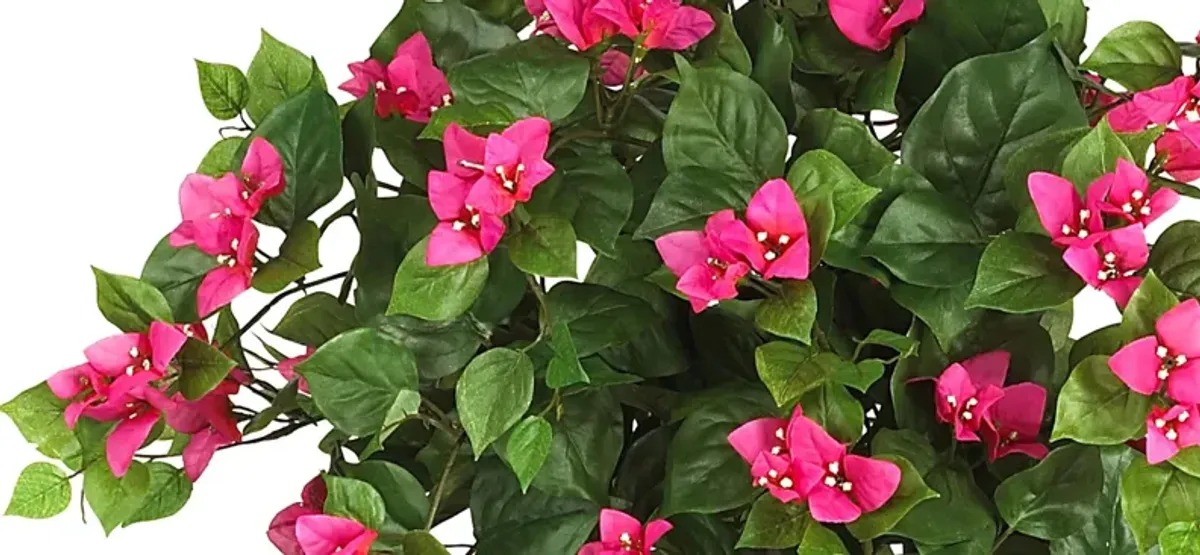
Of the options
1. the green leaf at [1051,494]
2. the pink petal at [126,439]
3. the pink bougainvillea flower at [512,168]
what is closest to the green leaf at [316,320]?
the pink petal at [126,439]

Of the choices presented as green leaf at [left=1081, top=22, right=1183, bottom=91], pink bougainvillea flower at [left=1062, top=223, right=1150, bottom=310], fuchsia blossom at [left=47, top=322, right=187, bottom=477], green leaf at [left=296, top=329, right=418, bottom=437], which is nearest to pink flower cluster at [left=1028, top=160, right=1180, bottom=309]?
pink bougainvillea flower at [left=1062, top=223, right=1150, bottom=310]

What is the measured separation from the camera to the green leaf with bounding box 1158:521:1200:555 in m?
0.93

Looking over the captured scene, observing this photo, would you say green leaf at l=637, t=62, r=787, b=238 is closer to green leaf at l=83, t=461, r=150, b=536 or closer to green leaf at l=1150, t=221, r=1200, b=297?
green leaf at l=1150, t=221, r=1200, b=297

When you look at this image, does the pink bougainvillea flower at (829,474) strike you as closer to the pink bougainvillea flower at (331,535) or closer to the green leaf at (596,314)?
the green leaf at (596,314)

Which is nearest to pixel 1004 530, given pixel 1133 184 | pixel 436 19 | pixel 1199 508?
pixel 1199 508

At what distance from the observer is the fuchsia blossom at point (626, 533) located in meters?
1.02

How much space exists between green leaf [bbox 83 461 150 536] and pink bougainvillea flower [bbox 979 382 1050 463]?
20.5 inches

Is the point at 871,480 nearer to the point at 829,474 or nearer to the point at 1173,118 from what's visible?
the point at 829,474

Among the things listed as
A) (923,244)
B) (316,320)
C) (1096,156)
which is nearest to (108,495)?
(316,320)

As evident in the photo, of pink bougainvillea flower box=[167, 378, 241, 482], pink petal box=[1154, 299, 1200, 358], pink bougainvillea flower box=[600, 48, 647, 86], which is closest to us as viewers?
pink petal box=[1154, 299, 1200, 358]

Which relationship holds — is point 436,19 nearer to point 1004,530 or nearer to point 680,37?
point 680,37

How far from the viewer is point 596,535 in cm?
113

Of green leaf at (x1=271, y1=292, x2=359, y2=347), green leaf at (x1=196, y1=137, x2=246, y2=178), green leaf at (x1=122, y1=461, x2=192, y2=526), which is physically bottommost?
green leaf at (x1=122, y1=461, x2=192, y2=526)

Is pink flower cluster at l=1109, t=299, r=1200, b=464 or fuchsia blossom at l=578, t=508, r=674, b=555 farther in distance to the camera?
fuchsia blossom at l=578, t=508, r=674, b=555
